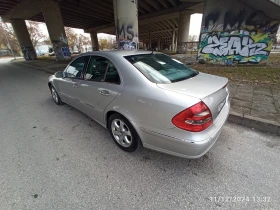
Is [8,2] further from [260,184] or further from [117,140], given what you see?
[260,184]

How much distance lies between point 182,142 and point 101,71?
5.91 feet

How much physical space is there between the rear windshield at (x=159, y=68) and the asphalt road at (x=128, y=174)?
3.95 ft

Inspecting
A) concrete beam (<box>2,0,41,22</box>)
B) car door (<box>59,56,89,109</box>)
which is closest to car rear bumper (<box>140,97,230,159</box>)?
car door (<box>59,56,89,109</box>)

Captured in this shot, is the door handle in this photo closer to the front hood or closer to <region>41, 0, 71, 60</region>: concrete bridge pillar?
the front hood

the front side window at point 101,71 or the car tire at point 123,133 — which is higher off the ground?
the front side window at point 101,71

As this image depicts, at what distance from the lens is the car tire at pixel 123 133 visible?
7.42ft

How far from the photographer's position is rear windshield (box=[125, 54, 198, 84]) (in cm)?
215

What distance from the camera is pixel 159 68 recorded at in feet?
7.85

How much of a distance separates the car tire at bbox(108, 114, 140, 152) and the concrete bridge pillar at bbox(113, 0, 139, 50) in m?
8.12

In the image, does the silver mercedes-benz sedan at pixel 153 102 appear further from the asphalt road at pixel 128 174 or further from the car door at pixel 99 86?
the asphalt road at pixel 128 174

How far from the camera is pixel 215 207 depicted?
5.23 feet

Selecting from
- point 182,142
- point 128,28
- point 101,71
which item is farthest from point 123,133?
point 128,28

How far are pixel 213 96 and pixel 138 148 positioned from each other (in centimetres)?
142

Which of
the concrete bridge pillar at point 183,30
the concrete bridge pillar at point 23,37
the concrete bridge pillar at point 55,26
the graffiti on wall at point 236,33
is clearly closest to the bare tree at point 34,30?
the concrete bridge pillar at point 23,37
